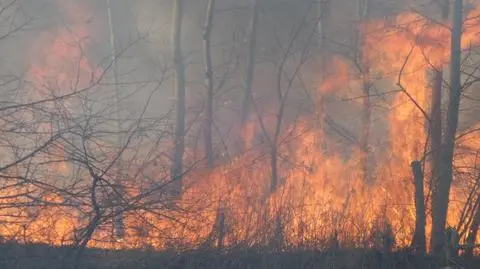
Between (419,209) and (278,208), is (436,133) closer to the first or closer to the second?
(419,209)

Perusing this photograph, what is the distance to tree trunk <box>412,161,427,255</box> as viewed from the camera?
7695mm

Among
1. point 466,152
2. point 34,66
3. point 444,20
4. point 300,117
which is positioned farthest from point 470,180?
point 34,66

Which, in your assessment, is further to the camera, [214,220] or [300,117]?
[300,117]

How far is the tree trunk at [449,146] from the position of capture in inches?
320

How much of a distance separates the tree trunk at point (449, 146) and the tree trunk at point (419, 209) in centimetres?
45

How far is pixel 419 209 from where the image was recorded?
785 centimetres

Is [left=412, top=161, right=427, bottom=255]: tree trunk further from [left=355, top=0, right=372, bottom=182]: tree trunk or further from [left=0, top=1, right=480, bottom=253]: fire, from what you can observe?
[left=355, top=0, right=372, bottom=182]: tree trunk

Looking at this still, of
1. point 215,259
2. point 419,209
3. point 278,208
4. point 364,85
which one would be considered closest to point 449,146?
point 419,209

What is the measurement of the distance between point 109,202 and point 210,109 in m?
6.31

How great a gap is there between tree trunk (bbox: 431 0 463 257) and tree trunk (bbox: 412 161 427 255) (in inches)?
17.7

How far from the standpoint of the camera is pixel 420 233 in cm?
779

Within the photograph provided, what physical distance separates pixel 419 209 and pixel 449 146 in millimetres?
1148

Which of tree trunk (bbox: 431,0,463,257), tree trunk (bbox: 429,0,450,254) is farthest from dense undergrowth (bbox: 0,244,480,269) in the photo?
tree trunk (bbox: 429,0,450,254)

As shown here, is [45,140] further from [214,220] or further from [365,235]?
Answer: [365,235]
